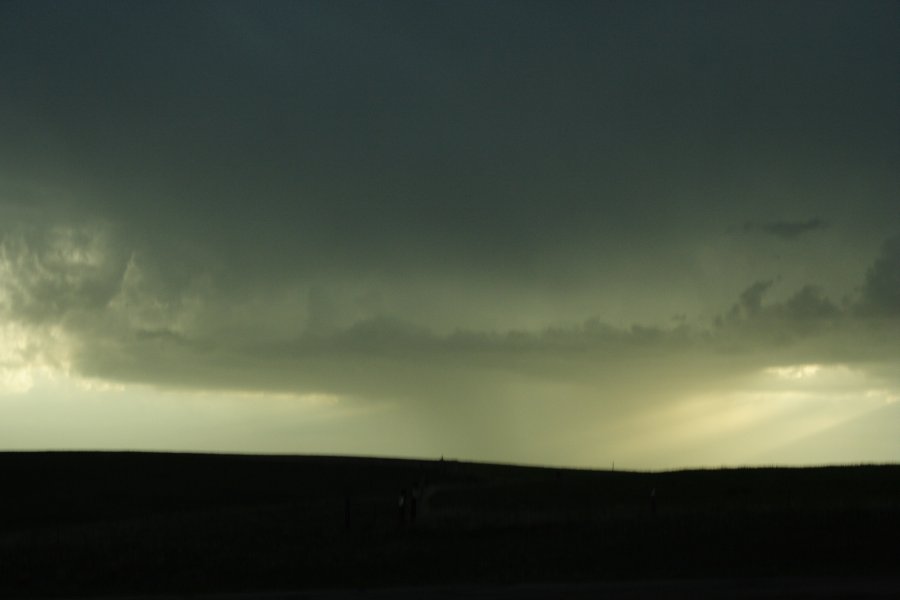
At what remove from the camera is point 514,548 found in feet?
103

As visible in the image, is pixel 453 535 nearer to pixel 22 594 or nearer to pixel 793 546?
pixel 793 546

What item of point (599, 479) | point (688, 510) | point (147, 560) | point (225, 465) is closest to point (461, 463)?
point (225, 465)

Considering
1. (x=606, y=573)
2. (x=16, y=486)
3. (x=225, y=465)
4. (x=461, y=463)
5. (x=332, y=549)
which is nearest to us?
(x=606, y=573)

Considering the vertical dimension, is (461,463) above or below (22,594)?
above

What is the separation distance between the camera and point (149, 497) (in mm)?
66562

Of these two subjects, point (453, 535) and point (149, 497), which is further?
point (149, 497)

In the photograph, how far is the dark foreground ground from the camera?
83.4 feet

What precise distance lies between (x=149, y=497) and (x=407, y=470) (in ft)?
89.4

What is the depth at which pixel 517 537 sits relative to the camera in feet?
109

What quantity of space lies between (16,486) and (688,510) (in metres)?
48.8

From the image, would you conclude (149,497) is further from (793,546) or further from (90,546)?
(793,546)

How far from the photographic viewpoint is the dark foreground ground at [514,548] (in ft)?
83.4

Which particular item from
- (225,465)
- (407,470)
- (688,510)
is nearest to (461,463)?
(407,470)

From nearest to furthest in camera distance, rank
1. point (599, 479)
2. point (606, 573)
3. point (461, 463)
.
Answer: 1. point (606, 573)
2. point (599, 479)
3. point (461, 463)
